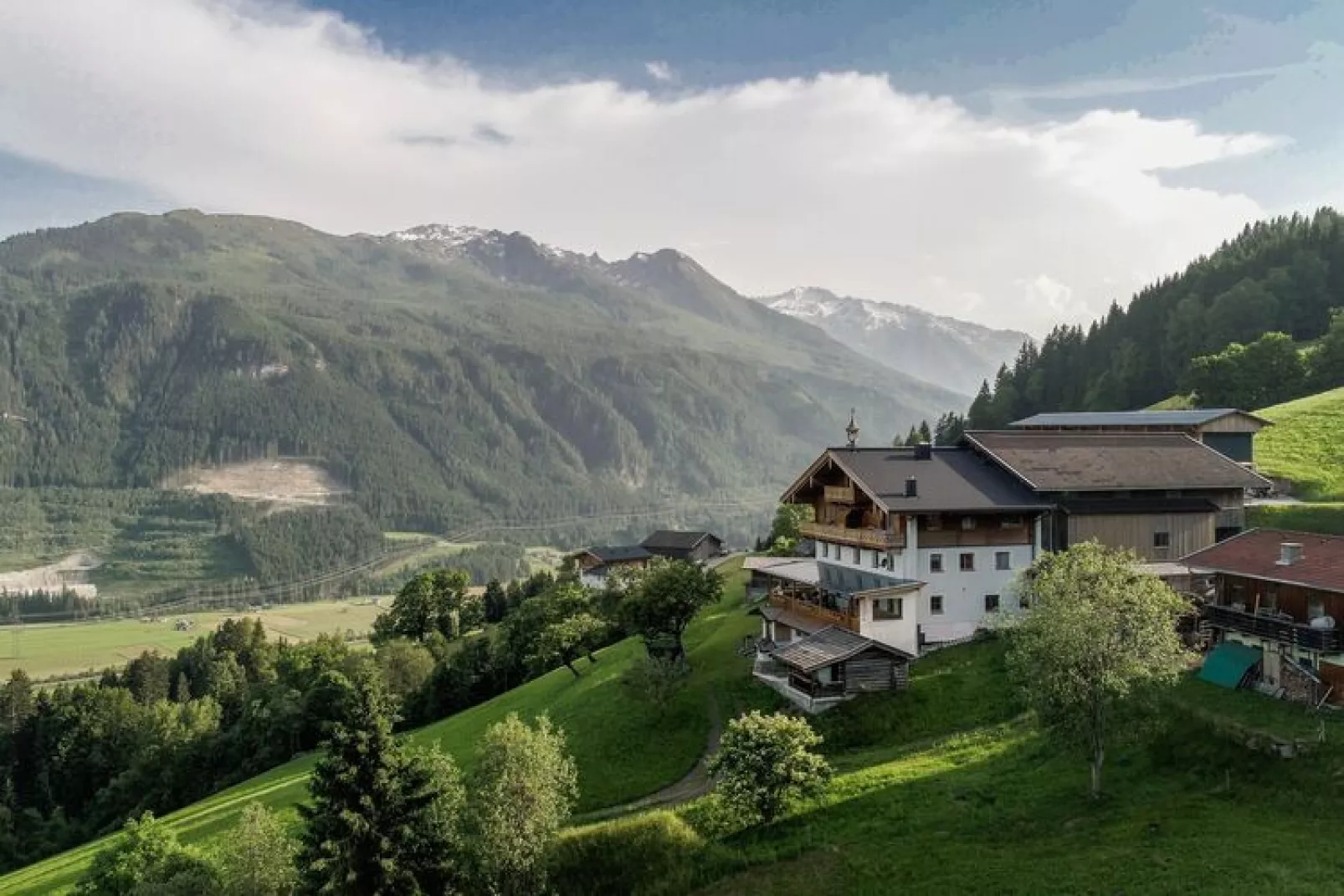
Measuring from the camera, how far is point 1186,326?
158125 mm

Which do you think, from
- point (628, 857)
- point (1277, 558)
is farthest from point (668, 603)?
point (1277, 558)

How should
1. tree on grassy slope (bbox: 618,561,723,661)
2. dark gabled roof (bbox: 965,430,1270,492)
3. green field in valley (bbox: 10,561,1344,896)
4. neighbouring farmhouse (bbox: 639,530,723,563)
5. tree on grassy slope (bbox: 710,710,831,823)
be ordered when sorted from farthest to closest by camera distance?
neighbouring farmhouse (bbox: 639,530,723,563) → tree on grassy slope (bbox: 618,561,723,661) → dark gabled roof (bbox: 965,430,1270,492) → tree on grassy slope (bbox: 710,710,831,823) → green field in valley (bbox: 10,561,1344,896)

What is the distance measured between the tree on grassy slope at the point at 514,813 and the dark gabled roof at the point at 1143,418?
66744 millimetres

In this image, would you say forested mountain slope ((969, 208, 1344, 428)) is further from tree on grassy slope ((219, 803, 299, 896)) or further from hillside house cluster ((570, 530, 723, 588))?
tree on grassy slope ((219, 803, 299, 896))

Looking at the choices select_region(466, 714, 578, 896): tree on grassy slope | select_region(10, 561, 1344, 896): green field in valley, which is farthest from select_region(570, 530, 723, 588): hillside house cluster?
select_region(466, 714, 578, 896): tree on grassy slope

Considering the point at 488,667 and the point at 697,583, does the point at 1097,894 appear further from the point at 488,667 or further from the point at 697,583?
the point at 488,667

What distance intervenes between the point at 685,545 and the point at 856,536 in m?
81.4

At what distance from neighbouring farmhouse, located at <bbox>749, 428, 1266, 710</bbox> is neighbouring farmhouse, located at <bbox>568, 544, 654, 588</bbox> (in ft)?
243

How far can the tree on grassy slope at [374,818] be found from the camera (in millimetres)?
36938

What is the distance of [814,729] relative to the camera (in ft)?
152

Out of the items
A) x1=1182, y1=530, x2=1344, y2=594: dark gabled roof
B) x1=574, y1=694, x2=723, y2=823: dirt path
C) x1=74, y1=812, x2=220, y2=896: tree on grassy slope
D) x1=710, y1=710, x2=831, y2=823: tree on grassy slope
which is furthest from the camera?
x1=574, y1=694, x2=723, y2=823: dirt path

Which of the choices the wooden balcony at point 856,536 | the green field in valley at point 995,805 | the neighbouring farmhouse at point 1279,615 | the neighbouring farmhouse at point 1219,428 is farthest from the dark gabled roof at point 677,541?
the neighbouring farmhouse at point 1279,615

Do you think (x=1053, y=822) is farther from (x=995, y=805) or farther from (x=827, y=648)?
(x=827, y=648)

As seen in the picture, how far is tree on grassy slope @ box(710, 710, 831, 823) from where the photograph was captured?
118ft
